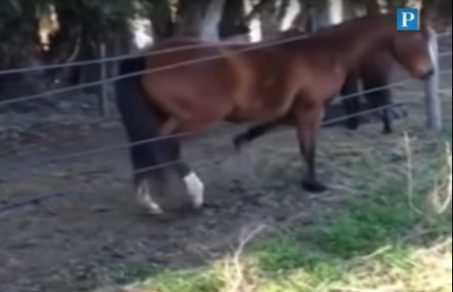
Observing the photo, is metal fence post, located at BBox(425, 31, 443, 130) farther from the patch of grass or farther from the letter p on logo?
the patch of grass

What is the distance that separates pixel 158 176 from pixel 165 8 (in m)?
2.30

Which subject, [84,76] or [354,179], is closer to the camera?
[354,179]

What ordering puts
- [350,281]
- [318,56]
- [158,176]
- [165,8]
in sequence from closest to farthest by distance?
[350,281]
[158,176]
[318,56]
[165,8]

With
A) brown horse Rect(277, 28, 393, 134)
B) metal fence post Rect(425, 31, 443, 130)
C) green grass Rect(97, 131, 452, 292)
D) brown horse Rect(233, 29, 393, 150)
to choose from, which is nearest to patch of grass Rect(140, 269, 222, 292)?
green grass Rect(97, 131, 452, 292)

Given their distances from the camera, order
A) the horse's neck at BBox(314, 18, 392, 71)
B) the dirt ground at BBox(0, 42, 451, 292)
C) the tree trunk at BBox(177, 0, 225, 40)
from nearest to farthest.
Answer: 1. the dirt ground at BBox(0, 42, 451, 292)
2. the horse's neck at BBox(314, 18, 392, 71)
3. the tree trunk at BBox(177, 0, 225, 40)

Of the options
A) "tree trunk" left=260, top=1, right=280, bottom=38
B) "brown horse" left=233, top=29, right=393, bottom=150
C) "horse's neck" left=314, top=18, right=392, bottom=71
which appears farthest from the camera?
"tree trunk" left=260, top=1, right=280, bottom=38

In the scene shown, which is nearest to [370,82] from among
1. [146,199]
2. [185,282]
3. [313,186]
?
[313,186]

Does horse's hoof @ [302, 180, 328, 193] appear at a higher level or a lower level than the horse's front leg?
lower

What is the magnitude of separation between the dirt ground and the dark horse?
1.01 feet

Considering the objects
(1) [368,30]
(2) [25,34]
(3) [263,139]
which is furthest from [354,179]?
(2) [25,34]

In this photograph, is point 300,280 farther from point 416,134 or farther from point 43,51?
point 43,51

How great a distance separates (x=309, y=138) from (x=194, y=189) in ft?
3.06

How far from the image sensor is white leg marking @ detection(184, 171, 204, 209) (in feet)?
21.7

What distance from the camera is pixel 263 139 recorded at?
8.54m
